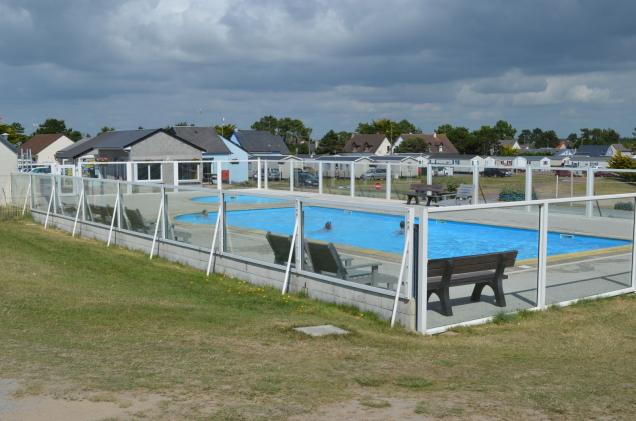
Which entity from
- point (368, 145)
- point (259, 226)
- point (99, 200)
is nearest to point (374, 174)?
point (99, 200)

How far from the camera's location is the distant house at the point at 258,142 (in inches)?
3211

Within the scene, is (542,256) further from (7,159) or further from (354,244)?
(7,159)

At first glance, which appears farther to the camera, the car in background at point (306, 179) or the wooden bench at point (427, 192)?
the car in background at point (306, 179)

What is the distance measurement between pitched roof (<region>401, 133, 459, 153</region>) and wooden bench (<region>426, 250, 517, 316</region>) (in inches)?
4570

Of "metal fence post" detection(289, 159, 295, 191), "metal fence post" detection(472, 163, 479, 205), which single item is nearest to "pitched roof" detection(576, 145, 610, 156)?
"metal fence post" detection(289, 159, 295, 191)

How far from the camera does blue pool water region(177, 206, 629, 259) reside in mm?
9781

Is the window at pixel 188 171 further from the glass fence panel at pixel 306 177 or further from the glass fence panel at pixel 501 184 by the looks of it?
the glass fence panel at pixel 501 184

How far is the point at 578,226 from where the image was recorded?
1364cm

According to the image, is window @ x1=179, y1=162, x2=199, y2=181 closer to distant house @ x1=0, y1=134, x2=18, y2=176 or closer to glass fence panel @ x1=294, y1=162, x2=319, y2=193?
glass fence panel @ x1=294, y1=162, x2=319, y2=193

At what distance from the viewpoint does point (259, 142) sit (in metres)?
83.0

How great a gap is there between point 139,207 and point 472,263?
9.56m

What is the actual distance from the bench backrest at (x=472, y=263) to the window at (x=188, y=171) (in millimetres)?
30820

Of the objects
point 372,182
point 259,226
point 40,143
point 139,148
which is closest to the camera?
point 259,226

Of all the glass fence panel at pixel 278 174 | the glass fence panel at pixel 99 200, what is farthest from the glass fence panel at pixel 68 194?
the glass fence panel at pixel 278 174
